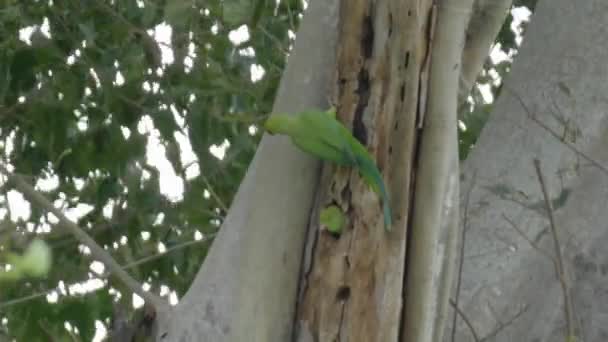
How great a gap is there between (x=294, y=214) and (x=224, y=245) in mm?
99

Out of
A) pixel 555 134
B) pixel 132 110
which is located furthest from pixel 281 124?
pixel 132 110

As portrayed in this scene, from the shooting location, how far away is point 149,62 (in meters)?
2.34

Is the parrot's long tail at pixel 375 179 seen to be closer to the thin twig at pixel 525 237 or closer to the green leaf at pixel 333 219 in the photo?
the green leaf at pixel 333 219

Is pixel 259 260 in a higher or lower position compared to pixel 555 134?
lower

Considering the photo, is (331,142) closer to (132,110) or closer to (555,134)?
(555,134)

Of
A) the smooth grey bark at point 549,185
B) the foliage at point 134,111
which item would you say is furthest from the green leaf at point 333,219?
the foliage at point 134,111

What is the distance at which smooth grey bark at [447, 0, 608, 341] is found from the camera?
1428mm

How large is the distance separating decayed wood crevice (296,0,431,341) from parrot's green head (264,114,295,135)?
82mm

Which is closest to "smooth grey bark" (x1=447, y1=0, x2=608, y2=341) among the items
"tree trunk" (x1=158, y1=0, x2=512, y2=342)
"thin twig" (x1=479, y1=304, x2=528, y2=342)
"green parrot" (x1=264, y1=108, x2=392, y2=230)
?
"thin twig" (x1=479, y1=304, x2=528, y2=342)

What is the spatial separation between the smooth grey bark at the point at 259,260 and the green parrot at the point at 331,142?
10 centimetres

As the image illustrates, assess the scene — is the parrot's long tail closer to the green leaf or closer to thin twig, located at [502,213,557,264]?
the green leaf

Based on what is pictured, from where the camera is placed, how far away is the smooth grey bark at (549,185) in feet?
4.68

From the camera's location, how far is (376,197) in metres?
1.13

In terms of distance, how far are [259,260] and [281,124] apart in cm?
18
